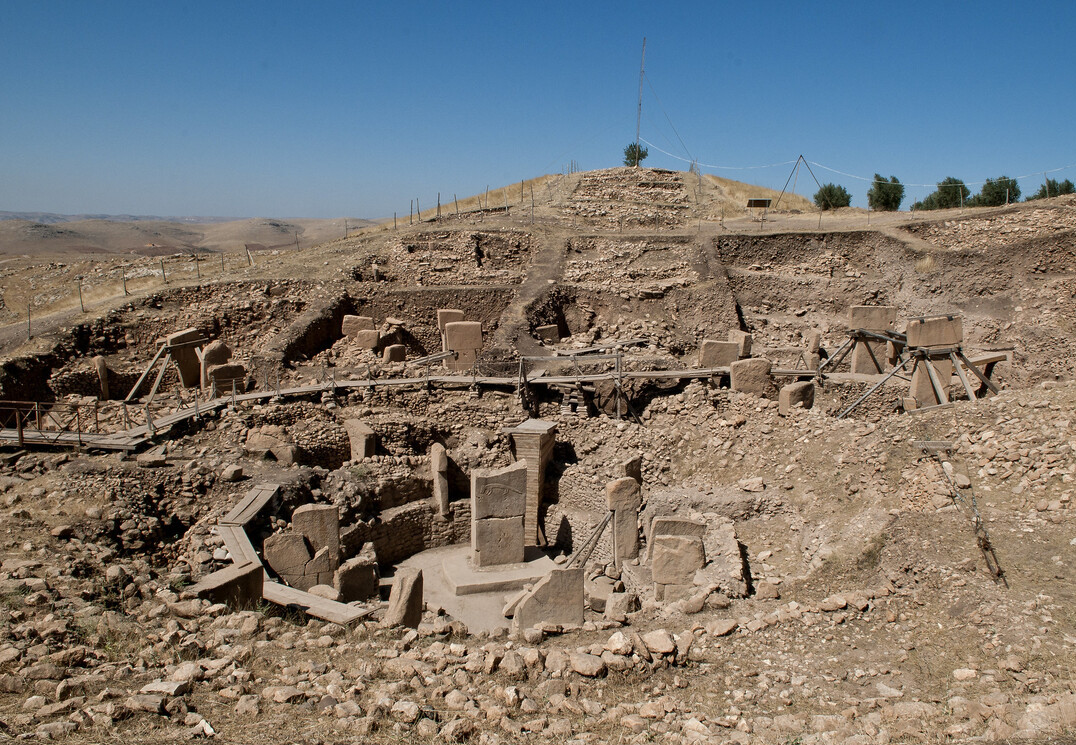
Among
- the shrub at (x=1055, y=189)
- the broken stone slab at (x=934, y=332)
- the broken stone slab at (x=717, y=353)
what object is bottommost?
the broken stone slab at (x=717, y=353)

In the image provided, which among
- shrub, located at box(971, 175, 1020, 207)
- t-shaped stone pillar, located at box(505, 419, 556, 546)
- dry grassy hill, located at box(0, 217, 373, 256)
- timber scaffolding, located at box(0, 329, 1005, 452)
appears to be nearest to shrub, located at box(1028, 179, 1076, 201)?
shrub, located at box(971, 175, 1020, 207)

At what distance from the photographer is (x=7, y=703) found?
16.8 ft

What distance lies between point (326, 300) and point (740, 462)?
48.0ft

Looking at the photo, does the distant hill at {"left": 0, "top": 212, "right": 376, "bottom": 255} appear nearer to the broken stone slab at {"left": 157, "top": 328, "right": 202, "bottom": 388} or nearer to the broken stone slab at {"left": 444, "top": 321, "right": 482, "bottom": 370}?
the broken stone slab at {"left": 157, "top": 328, "right": 202, "bottom": 388}

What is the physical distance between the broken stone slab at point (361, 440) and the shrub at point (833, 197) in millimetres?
28207

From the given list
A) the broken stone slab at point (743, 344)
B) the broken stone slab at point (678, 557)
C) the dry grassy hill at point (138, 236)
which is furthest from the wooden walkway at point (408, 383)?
the dry grassy hill at point (138, 236)

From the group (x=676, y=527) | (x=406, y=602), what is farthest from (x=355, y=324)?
(x=676, y=527)

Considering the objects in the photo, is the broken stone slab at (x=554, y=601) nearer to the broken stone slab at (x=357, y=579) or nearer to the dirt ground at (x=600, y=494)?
the dirt ground at (x=600, y=494)

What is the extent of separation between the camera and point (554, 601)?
9.32 metres

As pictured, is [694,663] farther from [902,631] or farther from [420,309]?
[420,309]

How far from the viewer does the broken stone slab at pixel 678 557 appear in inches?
398

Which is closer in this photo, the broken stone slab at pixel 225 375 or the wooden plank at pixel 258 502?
the wooden plank at pixel 258 502

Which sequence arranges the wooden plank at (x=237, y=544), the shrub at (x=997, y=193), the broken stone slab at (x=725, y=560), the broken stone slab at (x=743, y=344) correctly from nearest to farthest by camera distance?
the broken stone slab at (x=725, y=560) → the wooden plank at (x=237, y=544) → the broken stone slab at (x=743, y=344) → the shrub at (x=997, y=193)

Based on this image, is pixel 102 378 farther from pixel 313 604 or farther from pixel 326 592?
pixel 313 604
